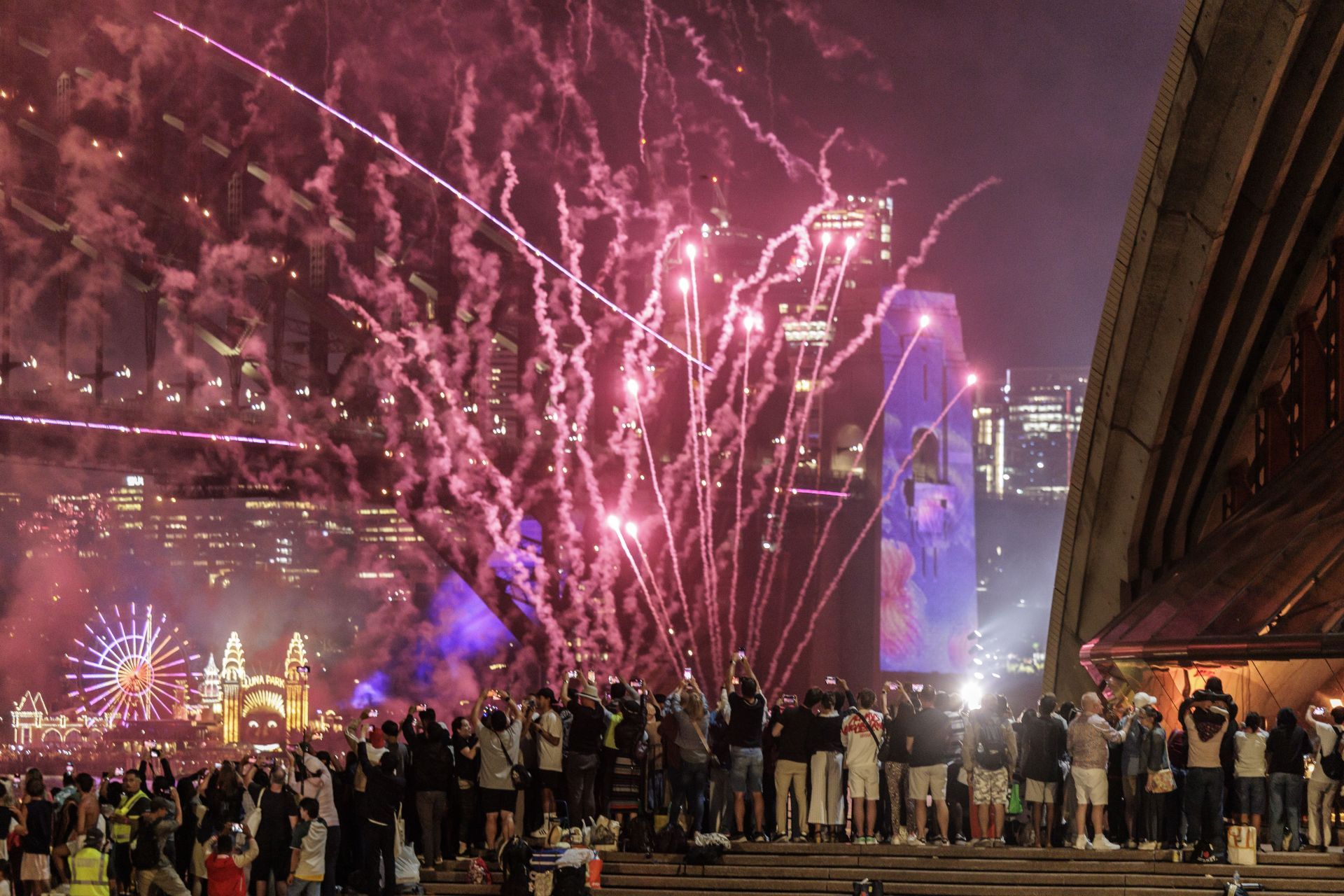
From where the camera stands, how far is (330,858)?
11.4 m

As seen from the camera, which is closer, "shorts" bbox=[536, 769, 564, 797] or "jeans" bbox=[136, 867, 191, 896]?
"jeans" bbox=[136, 867, 191, 896]

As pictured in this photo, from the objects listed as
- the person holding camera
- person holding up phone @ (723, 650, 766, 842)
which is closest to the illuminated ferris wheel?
the person holding camera

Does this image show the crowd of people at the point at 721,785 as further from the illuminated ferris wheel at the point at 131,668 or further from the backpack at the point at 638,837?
the illuminated ferris wheel at the point at 131,668

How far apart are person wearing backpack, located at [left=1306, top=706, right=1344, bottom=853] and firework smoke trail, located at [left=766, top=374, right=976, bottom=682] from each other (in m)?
42.3

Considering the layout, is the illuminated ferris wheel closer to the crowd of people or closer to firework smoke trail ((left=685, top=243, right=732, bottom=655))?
firework smoke trail ((left=685, top=243, right=732, bottom=655))

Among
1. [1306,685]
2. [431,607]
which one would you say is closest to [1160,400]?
[1306,685]

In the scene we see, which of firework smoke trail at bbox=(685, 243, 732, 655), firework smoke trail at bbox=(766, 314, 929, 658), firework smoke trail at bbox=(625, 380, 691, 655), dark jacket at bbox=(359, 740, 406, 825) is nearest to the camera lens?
dark jacket at bbox=(359, 740, 406, 825)

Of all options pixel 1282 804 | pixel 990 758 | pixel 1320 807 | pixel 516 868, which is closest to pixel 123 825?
pixel 516 868

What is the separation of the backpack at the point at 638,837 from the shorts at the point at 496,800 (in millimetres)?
956

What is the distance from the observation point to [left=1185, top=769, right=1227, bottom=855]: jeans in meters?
11.8

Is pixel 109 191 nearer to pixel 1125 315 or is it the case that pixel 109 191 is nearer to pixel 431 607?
pixel 431 607

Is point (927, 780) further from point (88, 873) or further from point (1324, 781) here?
point (88, 873)

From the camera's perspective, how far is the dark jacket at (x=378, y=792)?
1164cm

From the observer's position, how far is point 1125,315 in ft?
61.1
